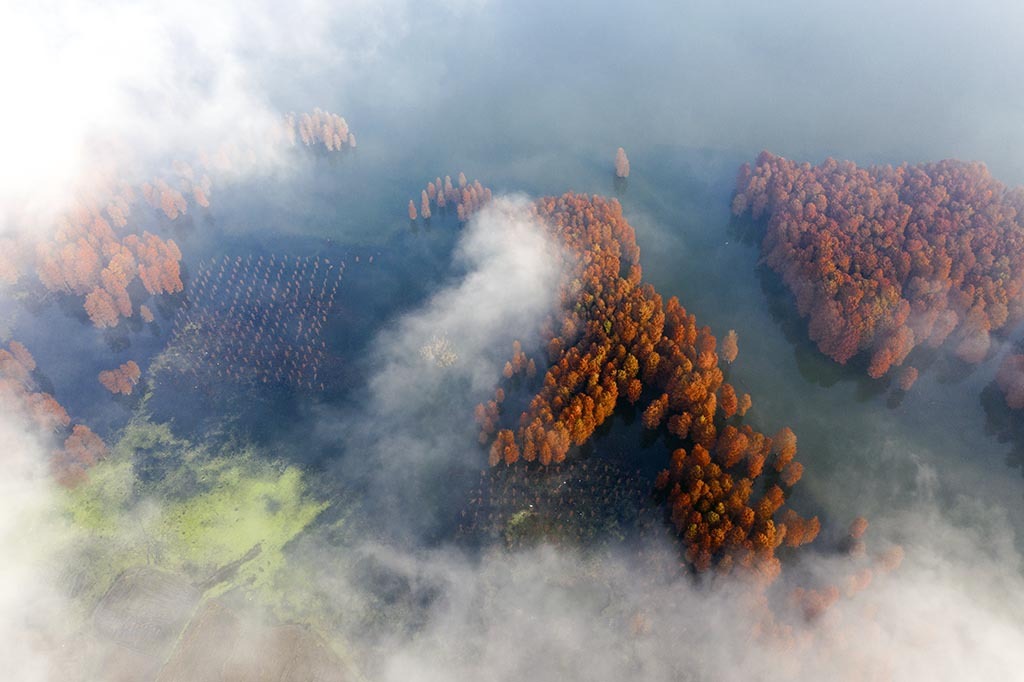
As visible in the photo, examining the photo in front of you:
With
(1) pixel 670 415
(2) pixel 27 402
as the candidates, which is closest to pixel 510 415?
(1) pixel 670 415

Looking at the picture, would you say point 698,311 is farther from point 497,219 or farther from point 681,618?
point 681,618

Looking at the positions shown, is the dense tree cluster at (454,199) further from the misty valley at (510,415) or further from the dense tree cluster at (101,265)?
the dense tree cluster at (101,265)

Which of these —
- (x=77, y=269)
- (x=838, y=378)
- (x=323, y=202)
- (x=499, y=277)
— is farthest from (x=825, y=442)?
(x=77, y=269)

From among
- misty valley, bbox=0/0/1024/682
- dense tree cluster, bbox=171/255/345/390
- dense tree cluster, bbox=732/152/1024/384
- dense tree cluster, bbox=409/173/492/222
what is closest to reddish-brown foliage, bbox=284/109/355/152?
misty valley, bbox=0/0/1024/682

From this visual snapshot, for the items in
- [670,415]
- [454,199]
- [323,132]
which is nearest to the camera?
[670,415]

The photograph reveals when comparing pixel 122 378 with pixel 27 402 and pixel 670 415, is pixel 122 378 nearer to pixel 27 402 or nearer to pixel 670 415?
pixel 27 402

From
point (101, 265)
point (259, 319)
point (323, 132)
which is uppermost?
point (323, 132)
